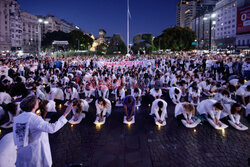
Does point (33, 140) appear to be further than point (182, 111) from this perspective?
No

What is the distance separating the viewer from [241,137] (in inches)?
233

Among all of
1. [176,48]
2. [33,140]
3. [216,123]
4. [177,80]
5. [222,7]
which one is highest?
[222,7]

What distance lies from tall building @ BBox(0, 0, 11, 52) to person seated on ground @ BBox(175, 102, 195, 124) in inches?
2726

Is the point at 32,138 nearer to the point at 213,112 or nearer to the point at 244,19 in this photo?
the point at 213,112

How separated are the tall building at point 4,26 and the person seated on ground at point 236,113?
7071cm

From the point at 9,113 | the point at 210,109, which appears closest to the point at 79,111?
the point at 9,113

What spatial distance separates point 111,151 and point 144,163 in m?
1.03

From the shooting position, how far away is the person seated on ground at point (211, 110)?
21.1ft

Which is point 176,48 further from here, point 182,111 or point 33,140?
point 33,140

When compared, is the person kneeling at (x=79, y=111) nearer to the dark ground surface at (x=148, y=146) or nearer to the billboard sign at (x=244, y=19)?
the dark ground surface at (x=148, y=146)

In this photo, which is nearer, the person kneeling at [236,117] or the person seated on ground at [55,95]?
the person kneeling at [236,117]

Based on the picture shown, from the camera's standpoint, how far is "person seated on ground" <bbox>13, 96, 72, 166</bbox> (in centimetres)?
327

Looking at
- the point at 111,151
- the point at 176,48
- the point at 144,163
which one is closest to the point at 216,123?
the point at 144,163

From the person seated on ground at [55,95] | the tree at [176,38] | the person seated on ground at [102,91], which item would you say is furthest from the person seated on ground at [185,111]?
the tree at [176,38]
